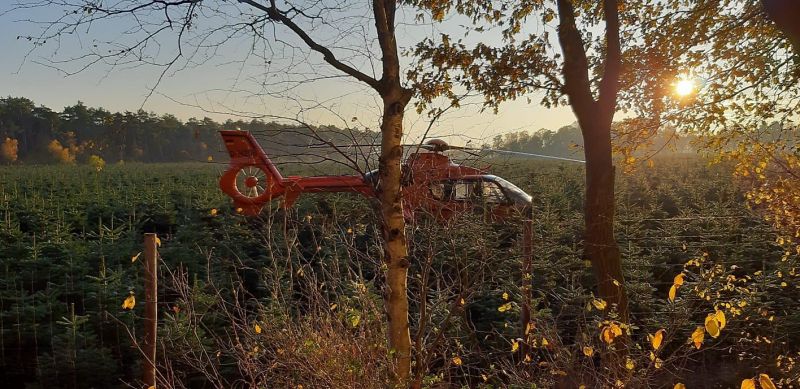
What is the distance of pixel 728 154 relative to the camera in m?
8.42

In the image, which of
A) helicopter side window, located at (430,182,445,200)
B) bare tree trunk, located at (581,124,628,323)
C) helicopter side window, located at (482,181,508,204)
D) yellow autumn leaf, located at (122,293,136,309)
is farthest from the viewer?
bare tree trunk, located at (581,124,628,323)

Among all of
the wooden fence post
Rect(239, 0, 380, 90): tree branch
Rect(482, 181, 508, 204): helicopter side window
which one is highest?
Rect(239, 0, 380, 90): tree branch

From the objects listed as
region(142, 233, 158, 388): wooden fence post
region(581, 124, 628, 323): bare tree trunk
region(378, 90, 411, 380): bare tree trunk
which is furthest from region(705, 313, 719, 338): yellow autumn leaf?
region(581, 124, 628, 323): bare tree trunk

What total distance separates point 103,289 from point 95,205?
9.63 m

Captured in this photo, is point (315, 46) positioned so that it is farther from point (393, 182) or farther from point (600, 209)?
point (600, 209)

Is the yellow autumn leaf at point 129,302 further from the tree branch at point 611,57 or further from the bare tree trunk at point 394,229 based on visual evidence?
the tree branch at point 611,57

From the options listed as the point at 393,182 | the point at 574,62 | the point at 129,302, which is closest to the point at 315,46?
the point at 393,182

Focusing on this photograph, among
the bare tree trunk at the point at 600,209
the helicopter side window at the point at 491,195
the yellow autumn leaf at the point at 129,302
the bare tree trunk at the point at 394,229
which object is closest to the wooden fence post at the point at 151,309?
the yellow autumn leaf at the point at 129,302

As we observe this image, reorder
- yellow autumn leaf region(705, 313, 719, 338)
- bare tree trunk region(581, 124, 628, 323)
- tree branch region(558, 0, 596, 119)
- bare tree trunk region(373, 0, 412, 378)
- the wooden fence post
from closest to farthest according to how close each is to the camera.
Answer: yellow autumn leaf region(705, 313, 719, 338) → bare tree trunk region(373, 0, 412, 378) → the wooden fence post → bare tree trunk region(581, 124, 628, 323) → tree branch region(558, 0, 596, 119)

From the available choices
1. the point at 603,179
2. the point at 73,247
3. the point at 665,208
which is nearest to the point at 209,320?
the point at 73,247

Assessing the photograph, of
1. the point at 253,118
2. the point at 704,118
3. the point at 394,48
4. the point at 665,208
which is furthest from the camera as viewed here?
the point at 665,208

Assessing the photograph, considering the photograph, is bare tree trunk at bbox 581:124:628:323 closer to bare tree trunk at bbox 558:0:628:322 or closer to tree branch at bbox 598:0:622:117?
bare tree trunk at bbox 558:0:628:322

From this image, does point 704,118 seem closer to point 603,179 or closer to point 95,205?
point 603,179

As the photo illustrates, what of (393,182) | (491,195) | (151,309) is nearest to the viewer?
(393,182)
